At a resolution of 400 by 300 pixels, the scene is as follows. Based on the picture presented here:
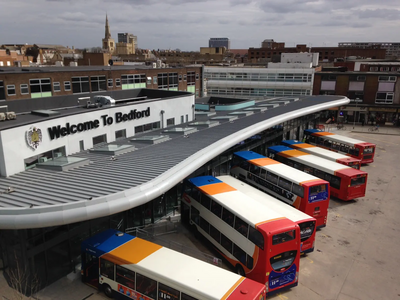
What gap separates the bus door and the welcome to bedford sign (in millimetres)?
6981

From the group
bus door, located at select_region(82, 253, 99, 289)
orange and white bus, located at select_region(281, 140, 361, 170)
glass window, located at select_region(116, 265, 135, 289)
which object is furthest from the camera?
orange and white bus, located at select_region(281, 140, 361, 170)

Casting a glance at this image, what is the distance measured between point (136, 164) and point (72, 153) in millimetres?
4642

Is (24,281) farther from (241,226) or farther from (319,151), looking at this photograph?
(319,151)

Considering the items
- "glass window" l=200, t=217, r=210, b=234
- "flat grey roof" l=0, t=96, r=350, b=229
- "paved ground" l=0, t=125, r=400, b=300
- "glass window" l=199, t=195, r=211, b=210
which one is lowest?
"paved ground" l=0, t=125, r=400, b=300

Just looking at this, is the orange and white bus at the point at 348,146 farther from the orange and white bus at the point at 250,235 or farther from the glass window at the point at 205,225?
the glass window at the point at 205,225

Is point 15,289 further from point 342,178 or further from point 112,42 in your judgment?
point 112,42

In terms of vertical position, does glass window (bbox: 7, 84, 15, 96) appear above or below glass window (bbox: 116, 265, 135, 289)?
above

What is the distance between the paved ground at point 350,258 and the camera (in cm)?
1423

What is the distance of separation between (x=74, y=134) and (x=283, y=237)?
12.7m

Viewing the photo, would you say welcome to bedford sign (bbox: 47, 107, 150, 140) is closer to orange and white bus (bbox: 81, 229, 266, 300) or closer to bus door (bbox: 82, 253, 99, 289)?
orange and white bus (bbox: 81, 229, 266, 300)

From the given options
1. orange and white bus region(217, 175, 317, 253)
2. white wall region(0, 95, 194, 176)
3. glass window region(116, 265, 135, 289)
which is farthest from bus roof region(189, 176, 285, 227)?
white wall region(0, 95, 194, 176)

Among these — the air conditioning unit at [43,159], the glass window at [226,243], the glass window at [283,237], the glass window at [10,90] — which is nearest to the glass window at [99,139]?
the air conditioning unit at [43,159]

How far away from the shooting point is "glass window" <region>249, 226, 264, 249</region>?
13.7m

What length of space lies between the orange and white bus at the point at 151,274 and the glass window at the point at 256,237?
2.39 metres
